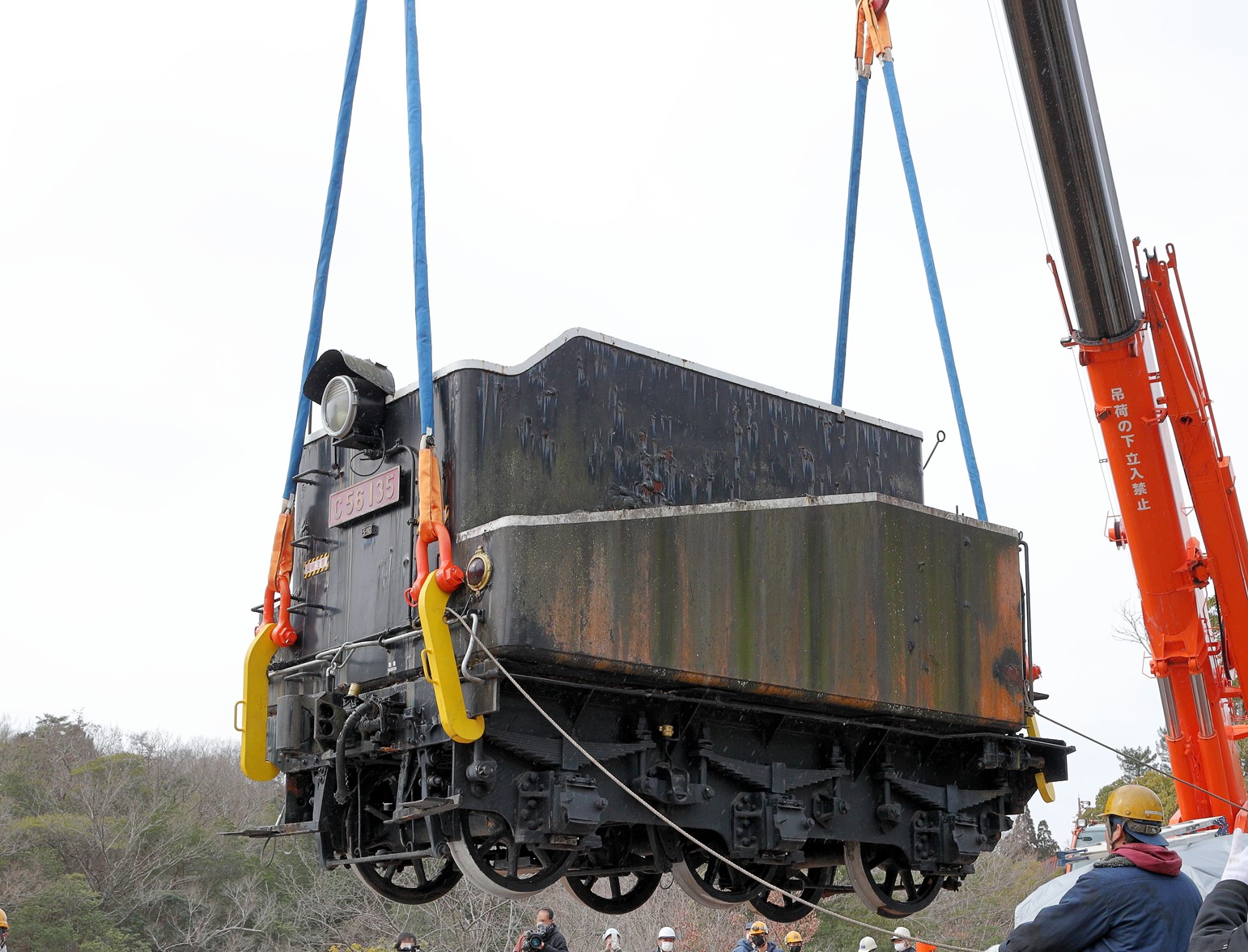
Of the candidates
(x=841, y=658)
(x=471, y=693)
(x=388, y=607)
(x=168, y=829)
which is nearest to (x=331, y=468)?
(x=388, y=607)

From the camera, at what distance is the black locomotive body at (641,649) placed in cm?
759

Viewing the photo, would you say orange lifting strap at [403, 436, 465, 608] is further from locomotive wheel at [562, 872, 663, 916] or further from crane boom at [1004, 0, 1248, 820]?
crane boom at [1004, 0, 1248, 820]

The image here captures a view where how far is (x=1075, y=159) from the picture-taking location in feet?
31.5

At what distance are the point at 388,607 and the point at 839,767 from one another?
126 inches

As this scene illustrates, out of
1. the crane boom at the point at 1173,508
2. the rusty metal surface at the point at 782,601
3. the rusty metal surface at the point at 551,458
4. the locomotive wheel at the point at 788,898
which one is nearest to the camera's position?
the rusty metal surface at the point at 782,601

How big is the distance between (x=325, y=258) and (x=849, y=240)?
4.47m

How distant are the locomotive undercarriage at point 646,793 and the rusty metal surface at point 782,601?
12.8 inches

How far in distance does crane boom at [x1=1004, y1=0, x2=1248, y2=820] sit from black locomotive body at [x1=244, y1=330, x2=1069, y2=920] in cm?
186

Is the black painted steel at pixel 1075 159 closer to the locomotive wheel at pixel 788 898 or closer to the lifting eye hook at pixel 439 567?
the locomotive wheel at pixel 788 898

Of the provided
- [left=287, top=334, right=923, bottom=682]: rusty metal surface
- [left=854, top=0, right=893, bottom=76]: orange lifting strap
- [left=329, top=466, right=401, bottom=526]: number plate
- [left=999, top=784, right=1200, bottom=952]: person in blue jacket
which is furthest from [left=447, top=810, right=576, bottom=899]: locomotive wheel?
[left=854, top=0, right=893, bottom=76]: orange lifting strap

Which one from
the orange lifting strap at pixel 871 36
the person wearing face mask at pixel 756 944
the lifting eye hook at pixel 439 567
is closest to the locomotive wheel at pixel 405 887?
the lifting eye hook at pixel 439 567

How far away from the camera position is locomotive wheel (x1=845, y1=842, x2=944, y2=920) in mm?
9547

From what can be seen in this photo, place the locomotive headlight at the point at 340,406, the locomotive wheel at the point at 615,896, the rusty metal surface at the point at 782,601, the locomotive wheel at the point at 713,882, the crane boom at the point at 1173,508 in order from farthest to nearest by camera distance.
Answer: the crane boom at the point at 1173,508, the locomotive wheel at the point at 615,896, the locomotive wheel at the point at 713,882, the locomotive headlight at the point at 340,406, the rusty metal surface at the point at 782,601

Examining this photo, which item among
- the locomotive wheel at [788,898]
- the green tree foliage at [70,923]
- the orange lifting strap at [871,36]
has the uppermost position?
the orange lifting strap at [871,36]
